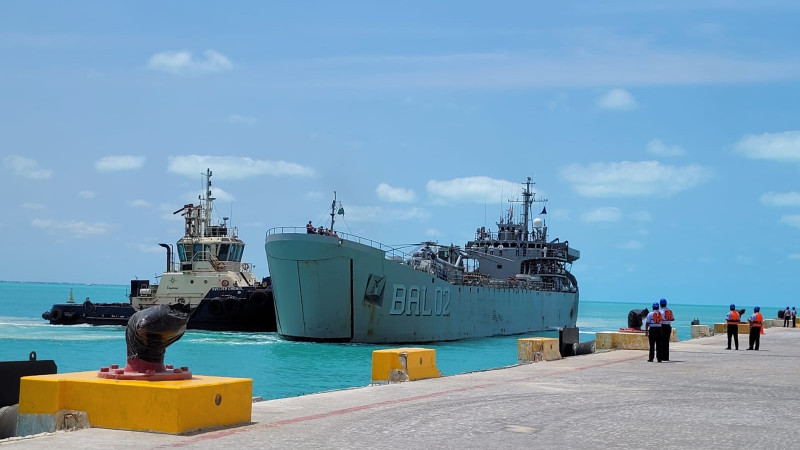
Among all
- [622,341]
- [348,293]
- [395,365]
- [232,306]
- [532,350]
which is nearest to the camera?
[395,365]

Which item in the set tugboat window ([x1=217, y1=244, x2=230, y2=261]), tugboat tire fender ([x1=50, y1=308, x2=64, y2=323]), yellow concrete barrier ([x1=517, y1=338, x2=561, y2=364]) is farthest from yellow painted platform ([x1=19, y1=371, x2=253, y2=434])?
tugboat tire fender ([x1=50, y1=308, x2=64, y2=323])

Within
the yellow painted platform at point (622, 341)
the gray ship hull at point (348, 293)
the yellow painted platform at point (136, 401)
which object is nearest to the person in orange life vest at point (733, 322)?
the yellow painted platform at point (622, 341)

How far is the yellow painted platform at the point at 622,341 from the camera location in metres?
22.0

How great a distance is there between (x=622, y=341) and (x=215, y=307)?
94.4 ft

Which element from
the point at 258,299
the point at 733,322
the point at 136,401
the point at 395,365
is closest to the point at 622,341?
the point at 733,322

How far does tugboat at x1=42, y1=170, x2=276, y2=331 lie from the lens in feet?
152

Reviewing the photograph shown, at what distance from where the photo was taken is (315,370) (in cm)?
2828

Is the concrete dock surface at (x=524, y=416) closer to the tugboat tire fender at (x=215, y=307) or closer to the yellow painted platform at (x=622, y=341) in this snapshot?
the yellow painted platform at (x=622, y=341)

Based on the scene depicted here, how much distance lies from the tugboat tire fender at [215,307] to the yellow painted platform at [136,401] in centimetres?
3884

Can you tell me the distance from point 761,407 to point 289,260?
1011 inches

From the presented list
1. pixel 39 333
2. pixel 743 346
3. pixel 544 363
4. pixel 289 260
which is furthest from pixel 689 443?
pixel 39 333

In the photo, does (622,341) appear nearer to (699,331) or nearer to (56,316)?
(699,331)

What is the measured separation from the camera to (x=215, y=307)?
46750 millimetres

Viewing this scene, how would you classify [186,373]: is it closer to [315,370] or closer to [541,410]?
[541,410]
